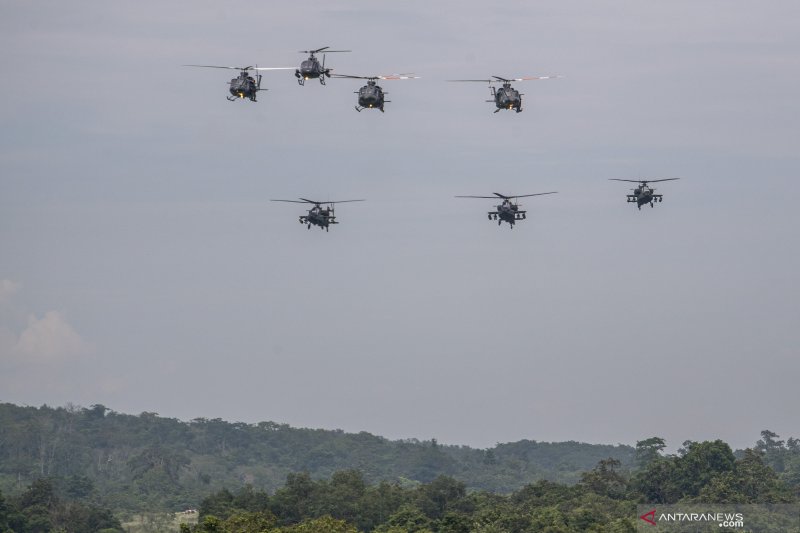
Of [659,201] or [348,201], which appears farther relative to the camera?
[659,201]

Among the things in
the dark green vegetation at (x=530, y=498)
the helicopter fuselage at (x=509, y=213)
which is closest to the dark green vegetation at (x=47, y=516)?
the dark green vegetation at (x=530, y=498)

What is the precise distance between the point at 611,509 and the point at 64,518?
5644 centimetres

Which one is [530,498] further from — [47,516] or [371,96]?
[371,96]

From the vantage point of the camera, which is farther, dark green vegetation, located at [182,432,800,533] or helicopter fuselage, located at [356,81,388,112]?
dark green vegetation, located at [182,432,800,533]

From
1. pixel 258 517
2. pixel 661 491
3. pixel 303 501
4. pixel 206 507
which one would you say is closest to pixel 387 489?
pixel 303 501

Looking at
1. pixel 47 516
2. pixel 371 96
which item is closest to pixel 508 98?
pixel 371 96

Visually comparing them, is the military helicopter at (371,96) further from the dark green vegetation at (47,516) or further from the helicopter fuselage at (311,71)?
the dark green vegetation at (47,516)

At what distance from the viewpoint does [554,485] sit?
148m

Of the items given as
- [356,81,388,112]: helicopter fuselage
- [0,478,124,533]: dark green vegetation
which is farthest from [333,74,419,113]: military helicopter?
[0,478,124,533]: dark green vegetation

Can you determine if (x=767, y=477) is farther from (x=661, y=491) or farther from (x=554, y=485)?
(x=554, y=485)

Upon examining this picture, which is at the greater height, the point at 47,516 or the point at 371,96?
the point at 371,96

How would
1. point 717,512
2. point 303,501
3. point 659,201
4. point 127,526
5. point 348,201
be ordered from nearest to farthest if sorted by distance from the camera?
point 348,201 → point 659,201 → point 717,512 → point 303,501 → point 127,526

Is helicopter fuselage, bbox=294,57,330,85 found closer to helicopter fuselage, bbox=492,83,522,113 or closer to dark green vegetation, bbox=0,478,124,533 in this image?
helicopter fuselage, bbox=492,83,522,113

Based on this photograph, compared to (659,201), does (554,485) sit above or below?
below
